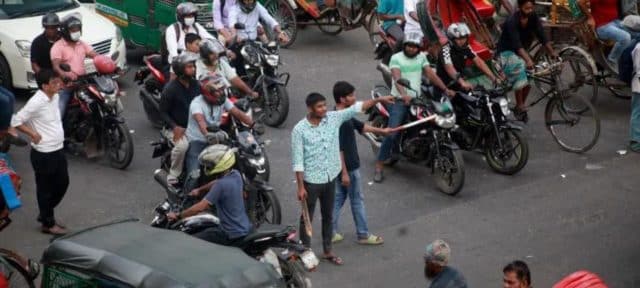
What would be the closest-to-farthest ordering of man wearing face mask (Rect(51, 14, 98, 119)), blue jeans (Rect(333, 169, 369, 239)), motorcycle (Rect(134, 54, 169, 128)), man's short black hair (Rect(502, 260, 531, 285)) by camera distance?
man's short black hair (Rect(502, 260, 531, 285)), blue jeans (Rect(333, 169, 369, 239)), man wearing face mask (Rect(51, 14, 98, 119)), motorcycle (Rect(134, 54, 169, 128))

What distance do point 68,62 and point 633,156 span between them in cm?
633

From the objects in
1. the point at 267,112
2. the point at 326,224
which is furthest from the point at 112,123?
the point at 326,224

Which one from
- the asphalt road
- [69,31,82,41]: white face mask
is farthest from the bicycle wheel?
[69,31,82,41]: white face mask

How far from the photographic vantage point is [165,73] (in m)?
13.9

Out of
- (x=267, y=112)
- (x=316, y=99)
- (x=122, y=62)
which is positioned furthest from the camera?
(x=122, y=62)

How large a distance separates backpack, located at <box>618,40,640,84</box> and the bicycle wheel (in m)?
0.81

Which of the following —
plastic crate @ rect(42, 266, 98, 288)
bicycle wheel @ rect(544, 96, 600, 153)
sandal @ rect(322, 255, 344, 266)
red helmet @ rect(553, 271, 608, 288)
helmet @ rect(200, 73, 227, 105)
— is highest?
red helmet @ rect(553, 271, 608, 288)

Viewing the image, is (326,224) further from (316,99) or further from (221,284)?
(221,284)

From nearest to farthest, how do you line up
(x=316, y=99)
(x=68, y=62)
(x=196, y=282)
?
(x=196, y=282) → (x=316, y=99) → (x=68, y=62)

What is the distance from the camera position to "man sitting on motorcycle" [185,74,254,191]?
1142cm

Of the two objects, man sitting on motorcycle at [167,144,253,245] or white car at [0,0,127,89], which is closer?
man sitting on motorcycle at [167,144,253,245]

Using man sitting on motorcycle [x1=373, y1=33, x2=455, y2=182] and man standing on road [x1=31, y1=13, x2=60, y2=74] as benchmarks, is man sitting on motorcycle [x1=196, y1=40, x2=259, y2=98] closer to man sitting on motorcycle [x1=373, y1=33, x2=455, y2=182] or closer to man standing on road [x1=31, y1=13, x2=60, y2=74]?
man sitting on motorcycle [x1=373, y1=33, x2=455, y2=182]

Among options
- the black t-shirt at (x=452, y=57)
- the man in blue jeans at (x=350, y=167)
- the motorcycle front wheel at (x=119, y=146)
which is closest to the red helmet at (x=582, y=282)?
the man in blue jeans at (x=350, y=167)

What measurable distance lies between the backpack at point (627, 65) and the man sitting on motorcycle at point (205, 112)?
186 inches
